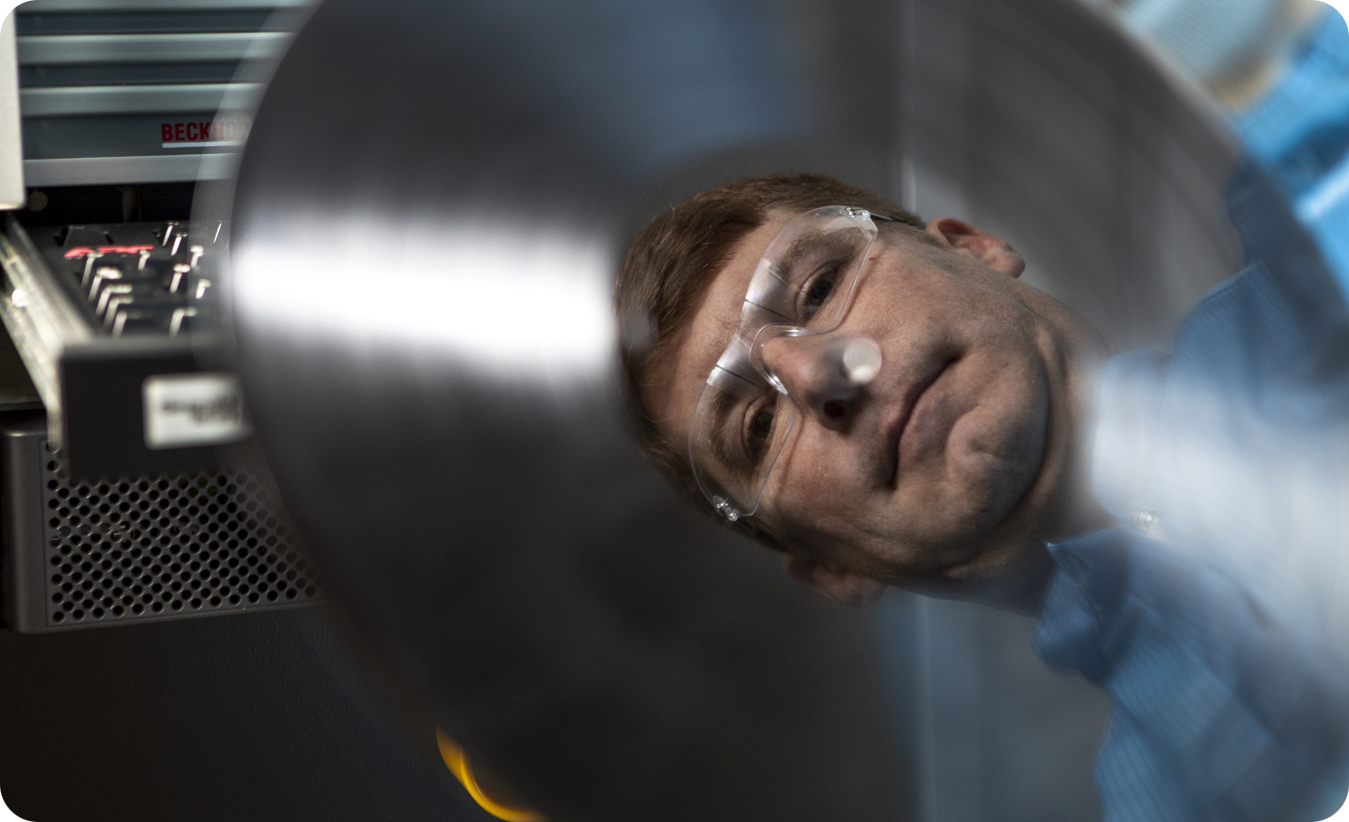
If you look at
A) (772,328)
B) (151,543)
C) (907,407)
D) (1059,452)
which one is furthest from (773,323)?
(151,543)

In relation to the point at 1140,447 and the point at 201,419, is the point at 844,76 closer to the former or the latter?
the point at 1140,447

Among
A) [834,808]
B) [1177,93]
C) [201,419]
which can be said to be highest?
[1177,93]

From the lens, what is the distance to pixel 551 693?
27.9 inches

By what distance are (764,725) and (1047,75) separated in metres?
0.47

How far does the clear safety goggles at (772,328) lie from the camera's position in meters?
0.84

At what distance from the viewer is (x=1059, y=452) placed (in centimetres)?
73

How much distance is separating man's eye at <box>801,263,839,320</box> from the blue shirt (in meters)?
0.22

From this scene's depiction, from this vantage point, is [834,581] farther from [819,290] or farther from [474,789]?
[474,789]

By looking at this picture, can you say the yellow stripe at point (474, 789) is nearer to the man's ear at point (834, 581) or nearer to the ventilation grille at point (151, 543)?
the ventilation grille at point (151, 543)

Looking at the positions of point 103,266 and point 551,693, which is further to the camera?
point 103,266

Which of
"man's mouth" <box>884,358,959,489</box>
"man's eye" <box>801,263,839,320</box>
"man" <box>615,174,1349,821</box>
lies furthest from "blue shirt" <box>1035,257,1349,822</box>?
"man's eye" <box>801,263,839,320</box>

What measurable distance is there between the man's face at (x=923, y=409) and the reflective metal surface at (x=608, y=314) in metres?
0.04

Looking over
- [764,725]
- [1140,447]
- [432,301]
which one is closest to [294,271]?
[432,301]

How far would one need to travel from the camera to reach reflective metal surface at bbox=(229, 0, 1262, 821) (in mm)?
690
